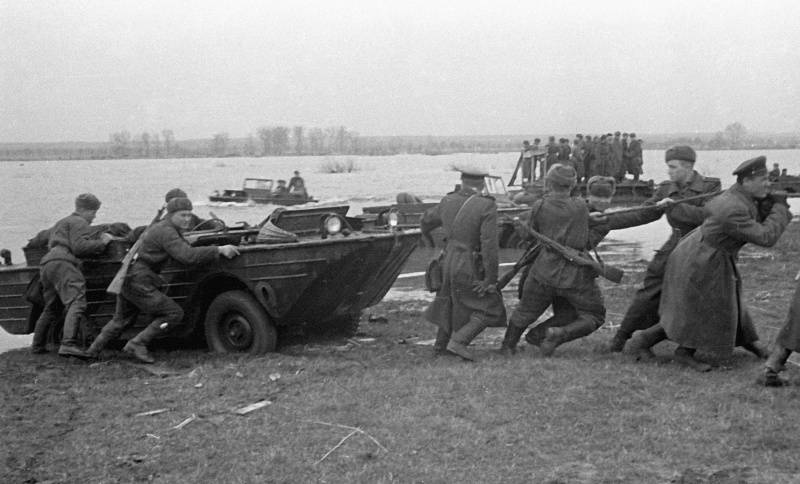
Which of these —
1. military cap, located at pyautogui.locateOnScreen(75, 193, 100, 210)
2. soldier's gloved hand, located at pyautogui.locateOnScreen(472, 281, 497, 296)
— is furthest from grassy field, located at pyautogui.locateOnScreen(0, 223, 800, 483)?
military cap, located at pyautogui.locateOnScreen(75, 193, 100, 210)

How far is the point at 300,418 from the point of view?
6.23 meters

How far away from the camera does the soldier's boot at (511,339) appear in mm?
7824

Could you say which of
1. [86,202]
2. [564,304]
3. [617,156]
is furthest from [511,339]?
[617,156]

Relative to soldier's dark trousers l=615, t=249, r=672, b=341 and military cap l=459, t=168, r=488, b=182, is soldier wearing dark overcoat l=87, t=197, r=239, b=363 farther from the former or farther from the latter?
soldier's dark trousers l=615, t=249, r=672, b=341

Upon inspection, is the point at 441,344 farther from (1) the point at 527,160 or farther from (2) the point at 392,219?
(1) the point at 527,160

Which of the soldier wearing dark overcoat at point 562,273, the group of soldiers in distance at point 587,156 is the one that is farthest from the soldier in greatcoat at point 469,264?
the group of soldiers in distance at point 587,156

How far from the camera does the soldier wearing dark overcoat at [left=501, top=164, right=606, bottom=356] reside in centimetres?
744

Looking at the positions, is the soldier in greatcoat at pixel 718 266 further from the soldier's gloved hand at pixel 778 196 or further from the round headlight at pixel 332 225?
the round headlight at pixel 332 225

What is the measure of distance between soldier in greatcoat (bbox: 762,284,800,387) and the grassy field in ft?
0.35

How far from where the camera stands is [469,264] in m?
7.72

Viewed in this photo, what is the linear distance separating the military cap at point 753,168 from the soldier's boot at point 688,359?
4.56 feet

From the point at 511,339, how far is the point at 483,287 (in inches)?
22.1

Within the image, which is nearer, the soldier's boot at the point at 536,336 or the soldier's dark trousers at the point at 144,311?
the soldier's boot at the point at 536,336

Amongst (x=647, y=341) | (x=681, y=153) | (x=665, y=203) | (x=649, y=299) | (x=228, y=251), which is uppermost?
(x=681, y=153)
